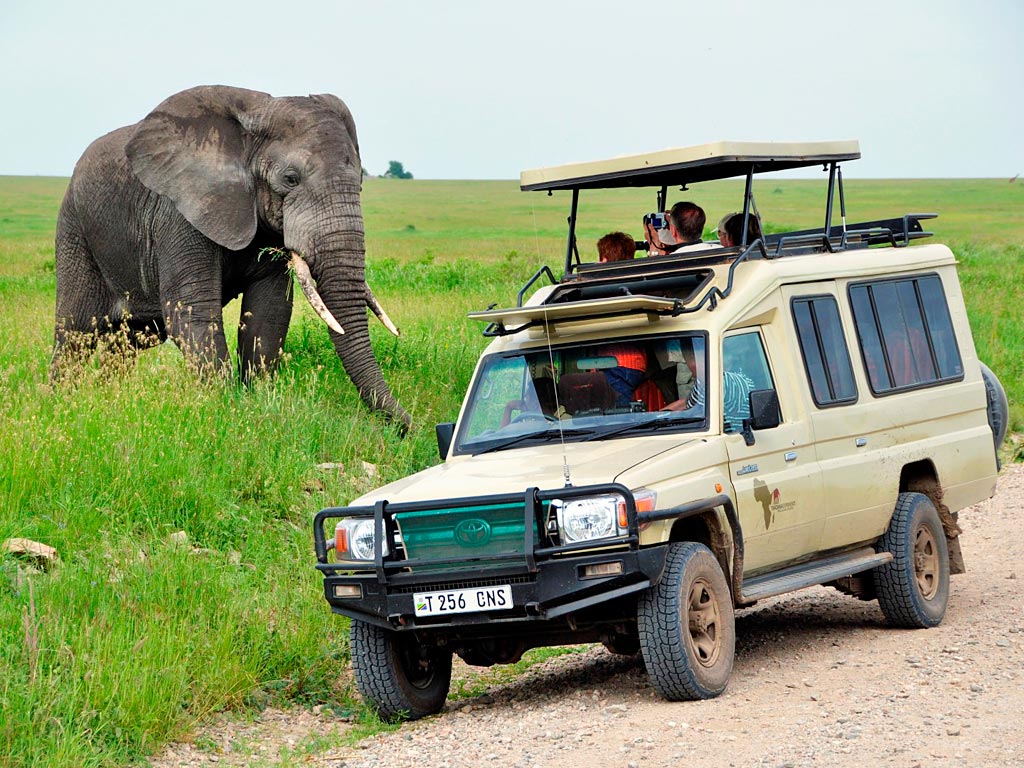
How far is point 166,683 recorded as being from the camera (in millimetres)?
7492

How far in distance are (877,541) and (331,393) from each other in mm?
6588

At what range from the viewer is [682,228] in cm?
1045

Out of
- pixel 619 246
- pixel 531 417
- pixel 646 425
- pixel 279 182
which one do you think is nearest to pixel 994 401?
pixel 619 246

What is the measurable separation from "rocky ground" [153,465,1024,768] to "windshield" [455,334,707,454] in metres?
1.37

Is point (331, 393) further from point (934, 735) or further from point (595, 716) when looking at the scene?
point (934, 735)

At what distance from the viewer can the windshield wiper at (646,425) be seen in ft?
26.2

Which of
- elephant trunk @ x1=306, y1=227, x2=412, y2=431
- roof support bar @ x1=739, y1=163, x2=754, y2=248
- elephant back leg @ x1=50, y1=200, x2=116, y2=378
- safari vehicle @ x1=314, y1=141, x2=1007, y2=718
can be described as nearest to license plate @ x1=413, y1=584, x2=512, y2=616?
safari vehicle @ x1=314, y1=141, x2=1007, y2=718

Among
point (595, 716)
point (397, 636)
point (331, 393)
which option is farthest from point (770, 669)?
point (331, 393)

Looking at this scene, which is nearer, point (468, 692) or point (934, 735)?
point (934, 735)

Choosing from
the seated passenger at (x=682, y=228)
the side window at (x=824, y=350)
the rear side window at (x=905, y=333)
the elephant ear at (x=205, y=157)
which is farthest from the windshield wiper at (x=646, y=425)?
the elephant ear at (x=205, y=157)

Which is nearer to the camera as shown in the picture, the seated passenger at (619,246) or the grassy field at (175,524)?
the grassy field at (175,524)

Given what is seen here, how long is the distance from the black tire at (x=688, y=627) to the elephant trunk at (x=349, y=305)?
6680 mm

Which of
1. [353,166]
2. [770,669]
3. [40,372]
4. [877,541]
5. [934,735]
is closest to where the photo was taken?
[934,735]

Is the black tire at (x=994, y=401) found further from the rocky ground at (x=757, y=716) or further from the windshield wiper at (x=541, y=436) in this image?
the windshield wiper at (x=541, y=436)
